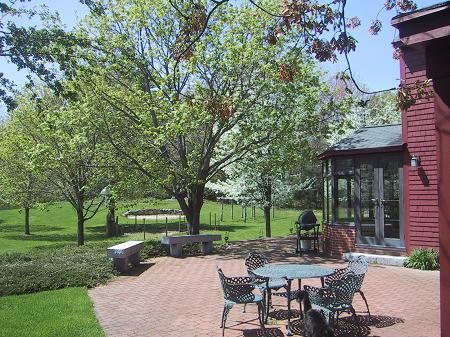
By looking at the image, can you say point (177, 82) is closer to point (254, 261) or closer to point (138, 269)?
point (138, 269)

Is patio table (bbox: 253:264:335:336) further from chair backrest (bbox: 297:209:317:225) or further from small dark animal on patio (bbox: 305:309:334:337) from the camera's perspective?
chair backrest (bbox: 297:209:317:225)

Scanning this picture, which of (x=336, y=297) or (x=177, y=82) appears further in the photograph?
(x=177, y=82)

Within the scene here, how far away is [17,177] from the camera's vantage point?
24.5 metres

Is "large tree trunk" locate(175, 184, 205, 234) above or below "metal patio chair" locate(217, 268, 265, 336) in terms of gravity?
above

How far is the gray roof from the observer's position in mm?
13371

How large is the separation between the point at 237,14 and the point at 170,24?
7.65 ft

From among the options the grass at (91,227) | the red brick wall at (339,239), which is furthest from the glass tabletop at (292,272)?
the grass at (91,227)

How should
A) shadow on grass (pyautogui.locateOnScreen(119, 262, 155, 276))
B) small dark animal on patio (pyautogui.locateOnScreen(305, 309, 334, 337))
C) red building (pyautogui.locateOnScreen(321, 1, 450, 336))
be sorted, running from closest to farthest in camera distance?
small dark animal on patio (pyautogui.locateOnScreen(305, 309, 334, 337)) → shadow on grass (pyautogui.locateOnScreen(119, 262, 155, 276)) → red building (pyautogui.locateOnScreen(321, 1, 450, 336))

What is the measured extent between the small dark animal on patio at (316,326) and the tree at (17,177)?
18662 millimetres

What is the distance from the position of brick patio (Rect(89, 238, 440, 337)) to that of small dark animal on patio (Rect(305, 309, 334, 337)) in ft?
5.69

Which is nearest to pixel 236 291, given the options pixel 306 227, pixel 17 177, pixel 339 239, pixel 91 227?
pixel 339 239

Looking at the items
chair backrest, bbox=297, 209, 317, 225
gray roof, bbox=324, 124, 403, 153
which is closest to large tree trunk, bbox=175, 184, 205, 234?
chair backrest, bbox=297, 209, 317, 225

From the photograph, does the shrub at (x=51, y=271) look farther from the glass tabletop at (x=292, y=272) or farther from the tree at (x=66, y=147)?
the glass tabletop at (x=292, y=272)

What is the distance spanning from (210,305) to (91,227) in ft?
82.9
